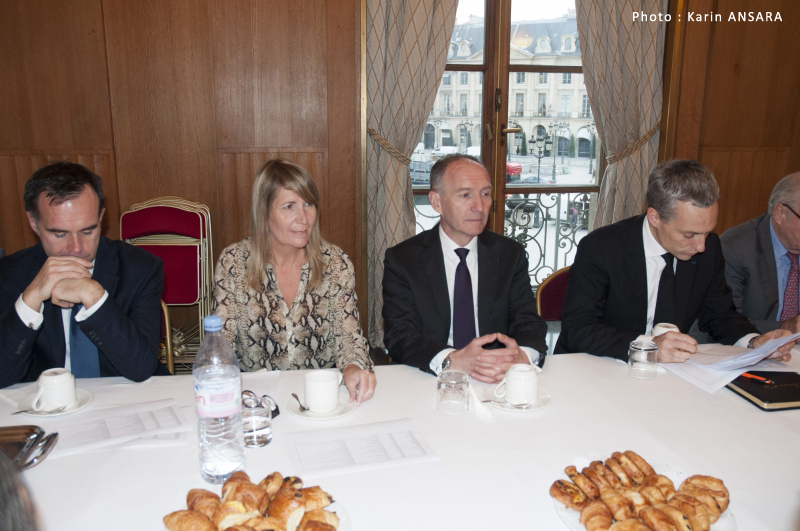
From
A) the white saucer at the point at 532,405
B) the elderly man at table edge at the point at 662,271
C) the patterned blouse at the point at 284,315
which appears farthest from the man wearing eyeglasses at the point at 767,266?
the patterned blouse at the point at 284,315

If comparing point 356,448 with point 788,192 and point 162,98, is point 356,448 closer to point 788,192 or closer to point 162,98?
point 788,192

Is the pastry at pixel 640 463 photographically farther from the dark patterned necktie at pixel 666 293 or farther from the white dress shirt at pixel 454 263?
the dark patterned necktie at pixel 666 293

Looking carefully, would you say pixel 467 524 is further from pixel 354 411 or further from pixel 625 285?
pixel 625 285

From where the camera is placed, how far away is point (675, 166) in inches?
85.5

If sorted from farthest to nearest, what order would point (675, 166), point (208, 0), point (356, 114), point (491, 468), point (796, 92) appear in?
point (796, 92) < point (356, 114) < point (208, 0) < point (675, 166) < point (491, 468)

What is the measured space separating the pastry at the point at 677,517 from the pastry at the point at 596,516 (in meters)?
0.09

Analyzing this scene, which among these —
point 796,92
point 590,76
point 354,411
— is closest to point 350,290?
point 354,411

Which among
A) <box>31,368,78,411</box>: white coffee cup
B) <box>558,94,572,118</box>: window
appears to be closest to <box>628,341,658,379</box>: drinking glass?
<box>31,368,78,411</box>: white coffee cup

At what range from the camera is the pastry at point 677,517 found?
3.28ft

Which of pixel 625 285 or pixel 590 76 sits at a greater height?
pixel 590 76

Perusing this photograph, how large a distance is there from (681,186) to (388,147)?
7.76ft

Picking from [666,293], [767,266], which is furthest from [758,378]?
[767,266]

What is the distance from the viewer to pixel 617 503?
1057 millimetres

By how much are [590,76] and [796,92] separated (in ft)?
5.92
